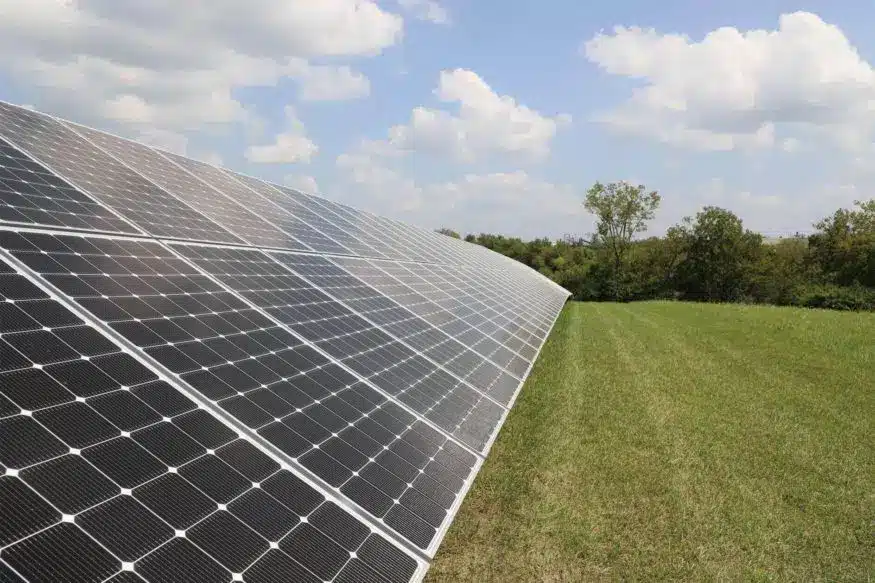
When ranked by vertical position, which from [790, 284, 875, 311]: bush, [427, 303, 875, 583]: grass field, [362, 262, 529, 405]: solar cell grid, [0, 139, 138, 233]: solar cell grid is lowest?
[427, 303, 875, 583]: grass field

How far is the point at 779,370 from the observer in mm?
23844

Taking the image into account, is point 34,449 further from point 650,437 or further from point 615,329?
point 615,329

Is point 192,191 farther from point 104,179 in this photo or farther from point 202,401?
point 202,401

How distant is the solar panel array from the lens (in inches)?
183

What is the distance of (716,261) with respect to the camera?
76750mm

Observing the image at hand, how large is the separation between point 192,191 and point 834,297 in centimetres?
6981

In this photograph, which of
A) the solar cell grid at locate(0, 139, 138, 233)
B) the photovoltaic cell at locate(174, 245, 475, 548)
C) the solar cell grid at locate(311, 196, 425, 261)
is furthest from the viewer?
the solar cell grid at locate(311, 196, 425, 261)

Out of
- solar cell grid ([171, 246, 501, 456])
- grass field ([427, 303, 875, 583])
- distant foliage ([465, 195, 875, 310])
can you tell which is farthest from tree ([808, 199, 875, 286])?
solar cell grid ([171, 246, 501, 456])

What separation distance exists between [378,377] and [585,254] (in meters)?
120

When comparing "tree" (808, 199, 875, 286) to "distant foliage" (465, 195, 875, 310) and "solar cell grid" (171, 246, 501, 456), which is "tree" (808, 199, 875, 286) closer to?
"distant foliage" (465, 195, 875, 310)

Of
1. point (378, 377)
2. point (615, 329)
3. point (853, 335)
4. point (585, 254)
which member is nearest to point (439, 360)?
point (378, 377)

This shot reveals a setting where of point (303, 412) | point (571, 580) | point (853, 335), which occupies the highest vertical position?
point (853, 335)

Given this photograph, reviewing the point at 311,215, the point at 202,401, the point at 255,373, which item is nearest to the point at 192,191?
the point at 311,215

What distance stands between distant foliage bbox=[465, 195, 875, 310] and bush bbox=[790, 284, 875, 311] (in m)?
0.22
